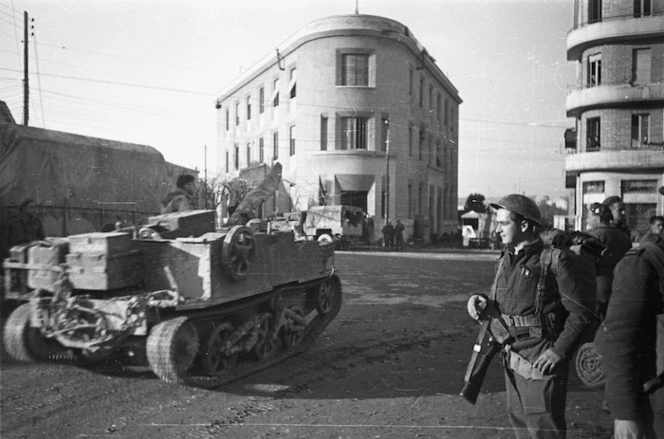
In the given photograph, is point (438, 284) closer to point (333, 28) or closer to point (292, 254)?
point (292, 254)

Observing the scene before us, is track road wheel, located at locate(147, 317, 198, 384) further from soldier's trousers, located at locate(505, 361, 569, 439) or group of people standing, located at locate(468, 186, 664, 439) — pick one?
soldier's trousers, located at locate(505, 361, 569, 439)

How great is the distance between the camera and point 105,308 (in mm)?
4457

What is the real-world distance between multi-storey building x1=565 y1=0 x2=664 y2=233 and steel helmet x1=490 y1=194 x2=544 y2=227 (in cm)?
171

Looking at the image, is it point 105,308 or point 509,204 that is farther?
point 105,308

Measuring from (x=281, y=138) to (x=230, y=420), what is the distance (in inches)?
271

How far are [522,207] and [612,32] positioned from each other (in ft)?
7.73

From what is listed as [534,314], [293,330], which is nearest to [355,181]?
[293,330]

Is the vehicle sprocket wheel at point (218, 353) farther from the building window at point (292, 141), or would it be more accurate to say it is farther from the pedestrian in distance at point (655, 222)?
the building window at point (292, 141)

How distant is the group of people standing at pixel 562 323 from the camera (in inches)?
82.6

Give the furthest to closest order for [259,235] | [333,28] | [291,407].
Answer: [333,28] → [259,235] → [291,407]

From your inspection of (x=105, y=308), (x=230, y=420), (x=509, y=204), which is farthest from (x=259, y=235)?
(x=509, y=204)

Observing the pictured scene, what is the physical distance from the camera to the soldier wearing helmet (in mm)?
2537

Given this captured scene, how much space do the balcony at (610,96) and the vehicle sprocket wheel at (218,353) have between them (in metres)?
3.72

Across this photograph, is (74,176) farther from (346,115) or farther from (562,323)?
(346,115)
